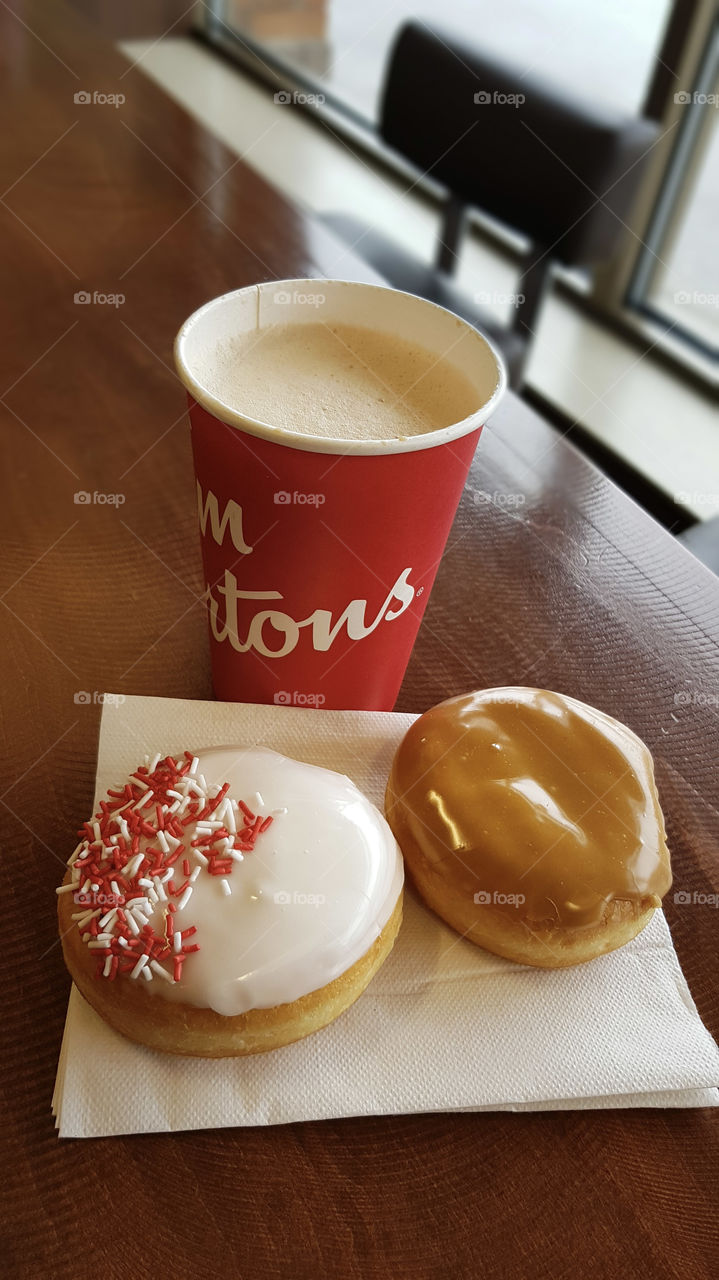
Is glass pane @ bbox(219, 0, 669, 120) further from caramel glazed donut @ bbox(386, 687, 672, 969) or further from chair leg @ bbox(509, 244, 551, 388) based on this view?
caramel glazed donut @ bbox(386, 687, 672, 969)

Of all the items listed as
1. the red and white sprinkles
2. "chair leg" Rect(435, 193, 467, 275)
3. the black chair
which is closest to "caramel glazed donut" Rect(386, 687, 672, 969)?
the red and white sprinkles

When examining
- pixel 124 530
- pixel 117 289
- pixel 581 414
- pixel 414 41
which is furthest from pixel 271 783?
pixel 581 414

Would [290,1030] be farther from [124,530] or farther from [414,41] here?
[414,41]

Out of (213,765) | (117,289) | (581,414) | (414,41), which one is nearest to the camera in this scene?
(213,765)

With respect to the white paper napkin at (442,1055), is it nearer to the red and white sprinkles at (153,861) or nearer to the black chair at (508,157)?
the red and white sprinkles at (153,861)

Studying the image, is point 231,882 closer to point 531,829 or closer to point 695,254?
point 531,829
